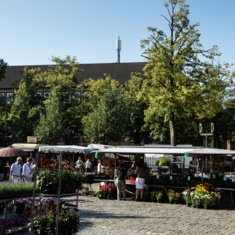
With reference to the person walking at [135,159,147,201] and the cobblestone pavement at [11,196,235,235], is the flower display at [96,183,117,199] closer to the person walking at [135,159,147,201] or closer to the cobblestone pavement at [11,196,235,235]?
the person walking at [135,159,147,201]

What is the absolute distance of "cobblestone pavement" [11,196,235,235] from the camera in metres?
11.3

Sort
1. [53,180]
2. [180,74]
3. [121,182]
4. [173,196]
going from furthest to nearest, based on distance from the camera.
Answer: [180,74], [121,182], [173,196], [53,180]

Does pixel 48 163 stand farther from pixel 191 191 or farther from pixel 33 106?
pixel 33 106

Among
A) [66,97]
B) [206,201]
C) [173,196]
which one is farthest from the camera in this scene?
[66,97]

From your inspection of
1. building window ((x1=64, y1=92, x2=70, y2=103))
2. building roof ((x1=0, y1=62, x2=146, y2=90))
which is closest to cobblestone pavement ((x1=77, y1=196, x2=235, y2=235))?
building window ((x1=64, y1=92, x2=70, y2=103))

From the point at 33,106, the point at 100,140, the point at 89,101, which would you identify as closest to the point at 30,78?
the point at 33,106

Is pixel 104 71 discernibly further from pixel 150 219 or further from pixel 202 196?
pixel 150 219

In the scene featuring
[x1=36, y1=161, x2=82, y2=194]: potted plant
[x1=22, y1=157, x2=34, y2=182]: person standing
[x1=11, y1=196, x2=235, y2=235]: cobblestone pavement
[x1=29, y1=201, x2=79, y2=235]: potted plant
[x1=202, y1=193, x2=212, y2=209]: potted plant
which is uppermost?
[x1=36, y1=161, x2=82, y2=194]: potted plant

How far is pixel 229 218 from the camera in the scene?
13.9m

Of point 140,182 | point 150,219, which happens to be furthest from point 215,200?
point 150,219

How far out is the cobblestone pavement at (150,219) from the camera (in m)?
11.3

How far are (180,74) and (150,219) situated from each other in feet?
48.7

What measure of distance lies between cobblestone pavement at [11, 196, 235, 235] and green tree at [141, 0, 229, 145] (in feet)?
33.5

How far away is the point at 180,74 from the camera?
87.8 feet
